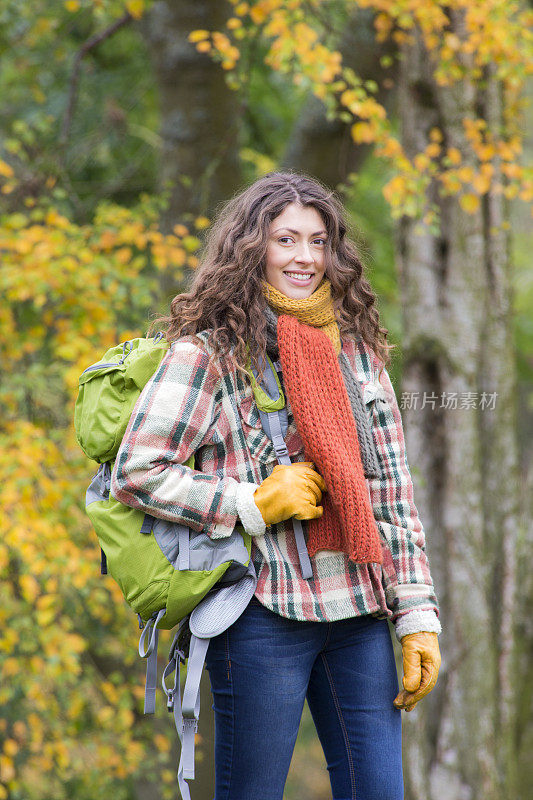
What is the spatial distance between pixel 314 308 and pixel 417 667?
90cm

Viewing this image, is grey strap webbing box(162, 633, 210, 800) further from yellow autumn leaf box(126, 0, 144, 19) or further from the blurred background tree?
yellow autumn leaf box(126, 0, 144, 19)

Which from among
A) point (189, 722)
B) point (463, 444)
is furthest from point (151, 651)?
point (463, 444)

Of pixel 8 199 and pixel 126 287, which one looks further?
pixel 8 199

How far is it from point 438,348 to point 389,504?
8.31 feet

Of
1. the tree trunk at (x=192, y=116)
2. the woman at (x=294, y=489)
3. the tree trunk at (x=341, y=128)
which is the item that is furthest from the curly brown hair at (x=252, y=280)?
the tree trunk at (x=341, y=128)

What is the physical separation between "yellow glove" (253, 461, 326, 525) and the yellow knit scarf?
1.22ft

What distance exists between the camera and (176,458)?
184cm

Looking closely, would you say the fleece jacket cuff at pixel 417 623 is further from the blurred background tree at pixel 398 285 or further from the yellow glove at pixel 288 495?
the blurred background tree at pixel 398 285

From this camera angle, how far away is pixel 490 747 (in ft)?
14.4

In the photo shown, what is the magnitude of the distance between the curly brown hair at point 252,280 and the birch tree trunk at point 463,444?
7.41 feet

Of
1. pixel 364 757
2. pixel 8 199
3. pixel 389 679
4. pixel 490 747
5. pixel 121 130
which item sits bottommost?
pixel 490 747

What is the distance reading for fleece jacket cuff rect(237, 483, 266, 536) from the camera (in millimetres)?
1812

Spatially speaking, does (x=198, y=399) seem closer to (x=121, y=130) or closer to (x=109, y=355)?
(x=109, y=355)

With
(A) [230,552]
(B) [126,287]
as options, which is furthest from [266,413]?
(B) [126,287]
